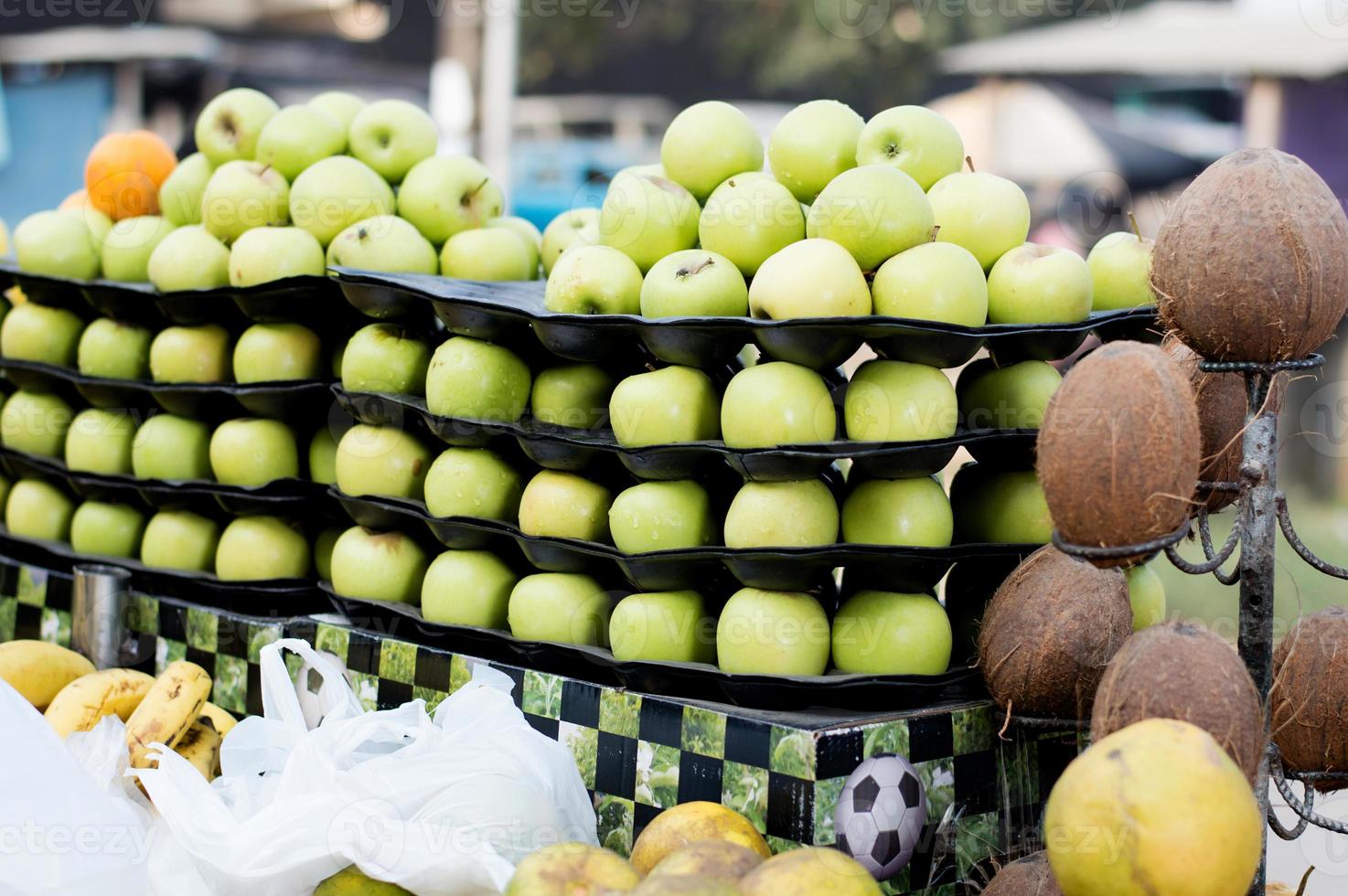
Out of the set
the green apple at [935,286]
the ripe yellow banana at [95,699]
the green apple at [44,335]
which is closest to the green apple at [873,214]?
the green apple at [935,286]

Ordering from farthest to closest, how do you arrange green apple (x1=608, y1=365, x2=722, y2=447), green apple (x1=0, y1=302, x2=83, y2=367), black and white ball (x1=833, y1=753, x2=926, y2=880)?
green apple (x1=0, y1=302, x2=83, y2=367) → green apple (x1=608, y1=365, x2=722, y2=447) → black and white ball (x1=833, y1=753, x2=926, y2=880)

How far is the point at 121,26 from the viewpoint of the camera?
32.3 ft

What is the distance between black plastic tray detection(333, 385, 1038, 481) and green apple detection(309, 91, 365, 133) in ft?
2.96

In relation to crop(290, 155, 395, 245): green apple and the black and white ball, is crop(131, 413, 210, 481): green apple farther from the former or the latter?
the black and white ball

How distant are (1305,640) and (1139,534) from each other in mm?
518

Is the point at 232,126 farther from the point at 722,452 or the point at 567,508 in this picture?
the point at 722,452

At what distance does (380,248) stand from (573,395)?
668 millimetres

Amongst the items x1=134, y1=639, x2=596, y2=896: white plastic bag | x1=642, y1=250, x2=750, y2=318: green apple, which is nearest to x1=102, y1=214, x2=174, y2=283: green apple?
x1=134, y1=639, x2=596, y2=896: white plastic bag

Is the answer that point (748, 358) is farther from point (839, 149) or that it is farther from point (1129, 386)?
point (1129, 386)

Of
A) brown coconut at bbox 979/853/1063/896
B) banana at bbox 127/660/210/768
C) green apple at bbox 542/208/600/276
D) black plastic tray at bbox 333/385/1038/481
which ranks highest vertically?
green apple at bbox 542/208/600/276

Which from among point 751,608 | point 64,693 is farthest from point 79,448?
point 751,608

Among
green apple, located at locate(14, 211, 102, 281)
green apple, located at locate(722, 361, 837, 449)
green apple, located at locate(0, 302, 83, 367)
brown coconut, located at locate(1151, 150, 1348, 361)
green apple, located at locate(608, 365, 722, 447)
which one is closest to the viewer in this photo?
brown coconut, located at locate(1151, 150, 1348, 361)

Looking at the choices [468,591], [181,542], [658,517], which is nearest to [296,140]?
[181,542]

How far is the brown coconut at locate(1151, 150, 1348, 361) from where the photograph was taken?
5.76ft
